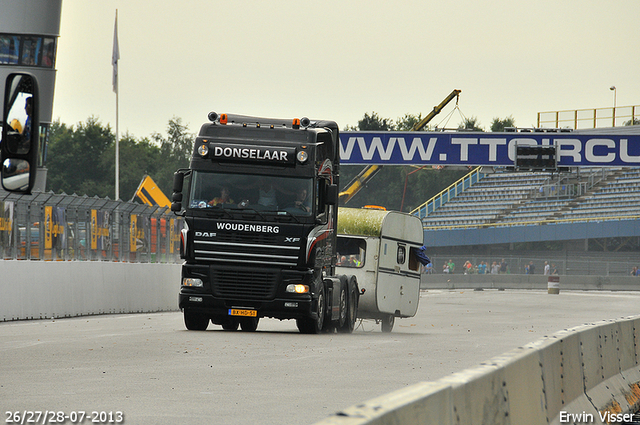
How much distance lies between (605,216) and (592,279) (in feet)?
32.6

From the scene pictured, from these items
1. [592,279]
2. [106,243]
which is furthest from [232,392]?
[592,279]

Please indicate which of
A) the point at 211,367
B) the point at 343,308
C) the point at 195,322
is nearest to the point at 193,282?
the point at 195,322

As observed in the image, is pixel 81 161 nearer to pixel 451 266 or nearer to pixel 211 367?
pixel 451 266

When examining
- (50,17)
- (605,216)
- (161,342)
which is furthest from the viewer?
(605,216)

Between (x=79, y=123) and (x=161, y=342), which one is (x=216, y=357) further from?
(x=79, y=123)

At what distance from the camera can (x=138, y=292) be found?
25734 mm

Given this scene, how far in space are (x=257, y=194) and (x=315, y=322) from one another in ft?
8.18

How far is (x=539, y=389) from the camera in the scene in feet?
21.6

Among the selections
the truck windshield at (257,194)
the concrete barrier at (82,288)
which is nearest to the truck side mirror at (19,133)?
the truck windshield at (257,194)

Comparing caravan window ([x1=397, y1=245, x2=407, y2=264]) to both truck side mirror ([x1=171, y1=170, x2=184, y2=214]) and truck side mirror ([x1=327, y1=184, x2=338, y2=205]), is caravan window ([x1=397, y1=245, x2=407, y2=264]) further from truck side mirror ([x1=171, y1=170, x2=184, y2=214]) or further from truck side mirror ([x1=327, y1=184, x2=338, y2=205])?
truck side mirror ([x1=171, y1=170, x2=184, y2=214])

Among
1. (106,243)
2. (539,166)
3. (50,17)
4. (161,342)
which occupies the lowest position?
(161,342)

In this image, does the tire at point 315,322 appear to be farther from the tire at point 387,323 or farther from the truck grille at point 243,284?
the tire at point 387,323

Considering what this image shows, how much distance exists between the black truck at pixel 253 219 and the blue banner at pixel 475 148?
86.5 ft

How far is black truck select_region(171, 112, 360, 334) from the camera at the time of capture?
16562mm
